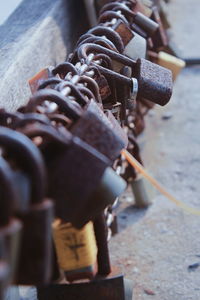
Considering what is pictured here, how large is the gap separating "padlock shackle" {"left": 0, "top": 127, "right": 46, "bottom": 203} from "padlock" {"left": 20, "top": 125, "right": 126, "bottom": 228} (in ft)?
0.22

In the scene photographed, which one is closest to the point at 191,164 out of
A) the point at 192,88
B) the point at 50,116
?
the point at 192,88

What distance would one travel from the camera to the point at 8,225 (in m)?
0.74

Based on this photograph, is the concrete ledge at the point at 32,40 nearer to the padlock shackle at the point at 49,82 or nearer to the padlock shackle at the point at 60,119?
the padlock shackle at the point at 49,82

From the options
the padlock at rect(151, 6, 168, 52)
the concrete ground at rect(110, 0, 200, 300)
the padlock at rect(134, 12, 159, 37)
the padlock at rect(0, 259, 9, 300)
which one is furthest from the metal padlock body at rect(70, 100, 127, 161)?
the padlock at rect(151, 6, 168, 52)

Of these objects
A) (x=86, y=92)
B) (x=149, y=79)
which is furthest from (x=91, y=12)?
(x=86, y=92)

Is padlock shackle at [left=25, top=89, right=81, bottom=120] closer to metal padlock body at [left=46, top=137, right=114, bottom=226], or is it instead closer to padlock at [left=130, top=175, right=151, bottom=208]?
metal padlock body at [left=46, top=137, right=114, bottom=226]

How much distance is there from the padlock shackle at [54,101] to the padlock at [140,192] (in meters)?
1.22

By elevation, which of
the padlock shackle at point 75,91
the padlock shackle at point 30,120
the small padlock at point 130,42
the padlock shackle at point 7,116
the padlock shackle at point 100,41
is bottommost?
the small padlock at point 130,42

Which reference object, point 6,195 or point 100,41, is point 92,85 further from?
point 6,195

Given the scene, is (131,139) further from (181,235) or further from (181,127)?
(181,127)

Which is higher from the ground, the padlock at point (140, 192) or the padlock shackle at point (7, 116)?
the padlock shackle at point (7, 116)

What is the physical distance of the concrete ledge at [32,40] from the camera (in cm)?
157

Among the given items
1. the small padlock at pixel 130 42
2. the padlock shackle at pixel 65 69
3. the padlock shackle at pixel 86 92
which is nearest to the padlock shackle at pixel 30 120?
the padlock shackle at pixel 86 92

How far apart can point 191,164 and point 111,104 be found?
1.17 meters
